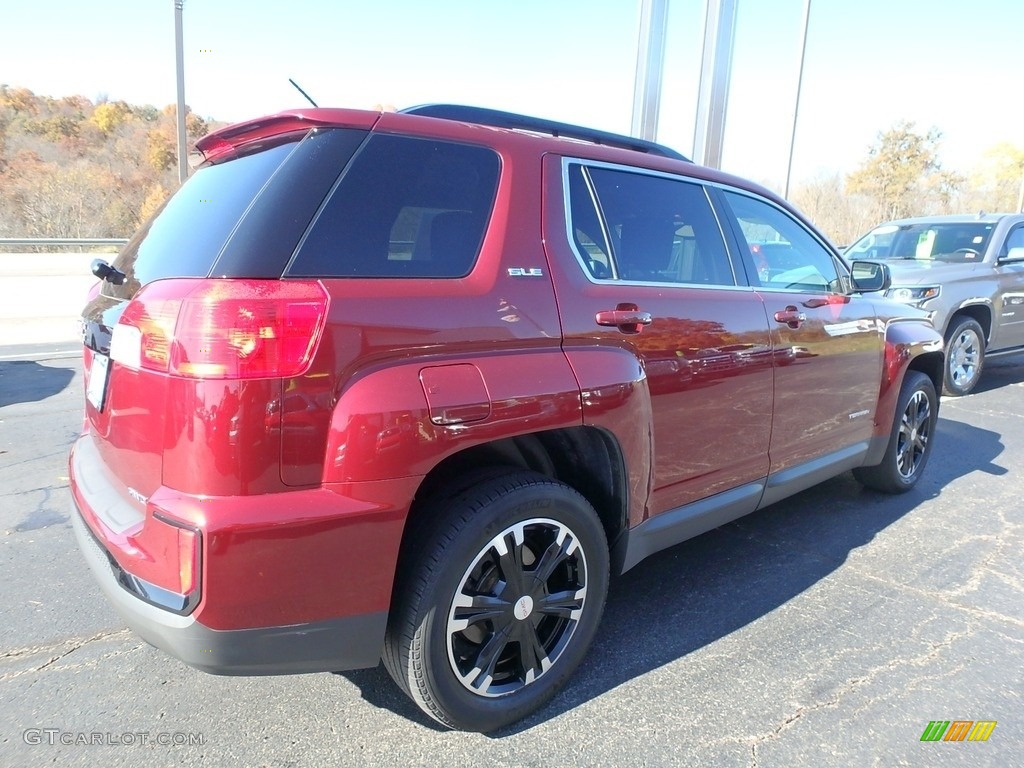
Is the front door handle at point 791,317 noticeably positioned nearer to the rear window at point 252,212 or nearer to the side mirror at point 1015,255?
the rear window at point 252,212

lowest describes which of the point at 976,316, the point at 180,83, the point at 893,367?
the point at 893,367

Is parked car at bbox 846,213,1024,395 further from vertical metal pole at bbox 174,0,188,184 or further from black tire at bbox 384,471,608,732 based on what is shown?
vertical metal pole at bbox 174,0,188,184

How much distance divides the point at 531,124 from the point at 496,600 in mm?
1785

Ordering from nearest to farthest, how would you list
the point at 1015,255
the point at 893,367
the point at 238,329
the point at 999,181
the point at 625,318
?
1. the point at 238,329
2. the point at 625,318
3. the point at 893,367
4. the point at 1015,255
5. the point at 999,181

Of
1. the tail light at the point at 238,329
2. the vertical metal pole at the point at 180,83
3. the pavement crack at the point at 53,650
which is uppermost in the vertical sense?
the vertical metal pole at the point at 180,83

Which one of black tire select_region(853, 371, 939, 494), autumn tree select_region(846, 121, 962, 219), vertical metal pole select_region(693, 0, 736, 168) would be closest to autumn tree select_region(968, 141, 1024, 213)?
autumn tree select_region(846, 121, 962, 219)

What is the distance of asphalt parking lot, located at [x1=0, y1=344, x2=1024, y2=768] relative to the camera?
2.09m

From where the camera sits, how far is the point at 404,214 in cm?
197

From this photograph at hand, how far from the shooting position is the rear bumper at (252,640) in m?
1.69

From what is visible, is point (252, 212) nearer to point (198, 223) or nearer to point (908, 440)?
point (198, 223)

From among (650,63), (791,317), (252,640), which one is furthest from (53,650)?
(650,63)

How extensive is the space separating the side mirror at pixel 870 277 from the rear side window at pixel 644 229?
4.05 ft

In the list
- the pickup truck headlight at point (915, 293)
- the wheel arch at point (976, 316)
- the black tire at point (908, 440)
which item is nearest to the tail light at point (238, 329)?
the black tire at point (908, 440)

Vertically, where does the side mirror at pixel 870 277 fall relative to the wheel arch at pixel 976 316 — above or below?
above
